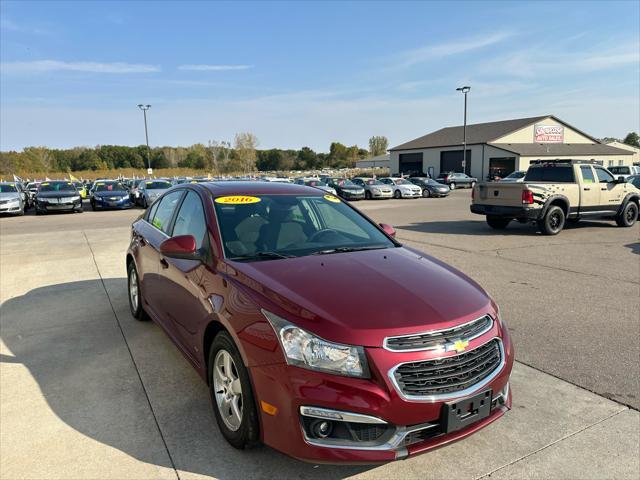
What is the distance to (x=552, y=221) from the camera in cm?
1247


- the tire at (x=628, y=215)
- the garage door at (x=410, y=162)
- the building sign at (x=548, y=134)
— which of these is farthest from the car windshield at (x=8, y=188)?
the building sign at (x=548, y=134)

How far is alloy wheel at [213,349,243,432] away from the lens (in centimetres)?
275

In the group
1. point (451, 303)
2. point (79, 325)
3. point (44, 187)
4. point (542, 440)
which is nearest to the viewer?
point (451, 303)

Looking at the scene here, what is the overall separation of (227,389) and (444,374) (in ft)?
4.42

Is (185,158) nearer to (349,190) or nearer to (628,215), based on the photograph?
(349,190)

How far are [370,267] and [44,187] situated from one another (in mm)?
23960

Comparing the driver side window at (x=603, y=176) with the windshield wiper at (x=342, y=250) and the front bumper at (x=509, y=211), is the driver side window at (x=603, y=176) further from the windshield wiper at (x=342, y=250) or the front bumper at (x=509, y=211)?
the windshield wiper at (x=342, y=250)

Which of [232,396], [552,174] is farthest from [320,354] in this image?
[552,174]

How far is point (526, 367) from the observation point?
4.06 metres

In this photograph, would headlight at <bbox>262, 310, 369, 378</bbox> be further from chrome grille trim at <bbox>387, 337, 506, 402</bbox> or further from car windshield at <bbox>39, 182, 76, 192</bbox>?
car windshield at <bbox>39, 182, 76, 192</bbox>

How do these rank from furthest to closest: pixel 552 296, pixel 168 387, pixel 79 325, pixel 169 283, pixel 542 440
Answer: pixel 552 296 → pixel 79 325 → pixel 169 283 → pixel 168 387 → pixel 542 440

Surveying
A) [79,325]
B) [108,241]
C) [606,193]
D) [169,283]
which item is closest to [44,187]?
[108,241]

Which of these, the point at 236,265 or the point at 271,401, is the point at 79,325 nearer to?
the point at 236,265

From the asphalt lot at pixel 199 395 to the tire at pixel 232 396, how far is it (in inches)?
5.5
